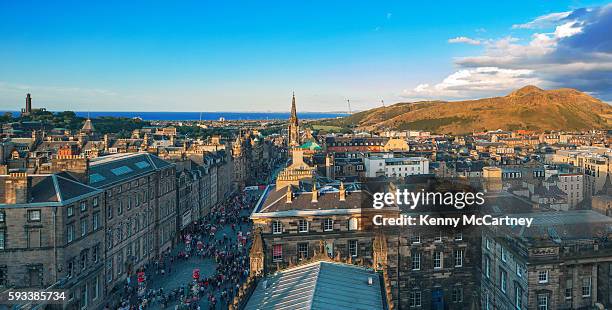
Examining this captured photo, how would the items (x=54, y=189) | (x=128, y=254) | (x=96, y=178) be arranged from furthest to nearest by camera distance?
(x=128, y=254), (x=96, y=178), (x=54, y=189)

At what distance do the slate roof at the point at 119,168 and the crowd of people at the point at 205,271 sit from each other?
399 inches

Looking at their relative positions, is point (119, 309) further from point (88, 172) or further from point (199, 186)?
point (199, 186)

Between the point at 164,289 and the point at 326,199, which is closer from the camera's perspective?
the point at 326,199

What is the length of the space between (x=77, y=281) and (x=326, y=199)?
829 inches

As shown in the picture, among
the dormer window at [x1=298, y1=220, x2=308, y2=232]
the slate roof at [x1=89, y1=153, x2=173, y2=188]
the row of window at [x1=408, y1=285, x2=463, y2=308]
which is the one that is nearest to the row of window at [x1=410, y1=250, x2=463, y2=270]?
the row of window at [x1=408, y1=285, x2=463, y2=308]

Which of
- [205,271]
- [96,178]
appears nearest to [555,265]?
[205,271]

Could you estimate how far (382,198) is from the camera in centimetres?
4400

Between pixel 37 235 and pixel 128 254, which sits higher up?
pixel 37 235

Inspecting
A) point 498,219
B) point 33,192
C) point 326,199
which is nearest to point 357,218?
point 326,199

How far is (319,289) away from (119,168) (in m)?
34.5

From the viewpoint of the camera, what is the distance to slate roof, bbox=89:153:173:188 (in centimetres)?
4525

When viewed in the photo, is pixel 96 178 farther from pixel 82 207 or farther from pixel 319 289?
pixel 319 289

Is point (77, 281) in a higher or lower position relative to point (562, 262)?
lower
